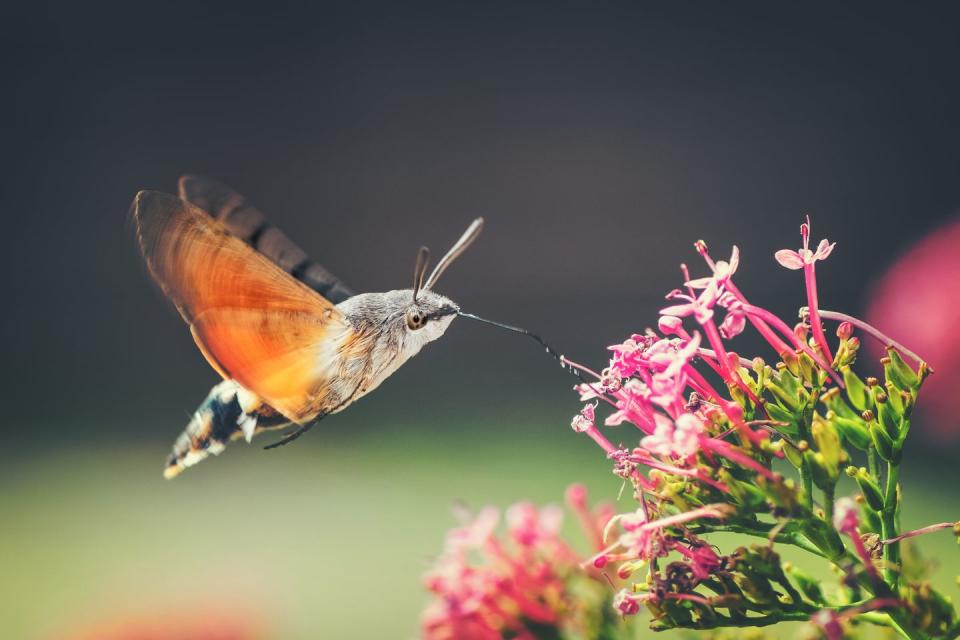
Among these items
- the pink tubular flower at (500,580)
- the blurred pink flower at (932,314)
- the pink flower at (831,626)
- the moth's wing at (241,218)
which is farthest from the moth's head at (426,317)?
the blurred pink flower at (932,314)

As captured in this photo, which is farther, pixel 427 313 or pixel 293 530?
pixel 293 530

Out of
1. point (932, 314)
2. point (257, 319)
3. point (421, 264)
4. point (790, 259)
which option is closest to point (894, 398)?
point (790, 259)

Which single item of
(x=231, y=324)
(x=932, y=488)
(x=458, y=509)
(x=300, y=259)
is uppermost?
(x=300, y=259)

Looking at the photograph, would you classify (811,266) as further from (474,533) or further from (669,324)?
(474,533)

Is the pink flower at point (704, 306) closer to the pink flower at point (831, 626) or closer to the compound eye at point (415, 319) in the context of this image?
the pink flower at point (831, 626)

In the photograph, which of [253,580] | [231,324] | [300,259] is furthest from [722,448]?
[253,580]

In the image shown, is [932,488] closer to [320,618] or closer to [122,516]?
[320,618]
